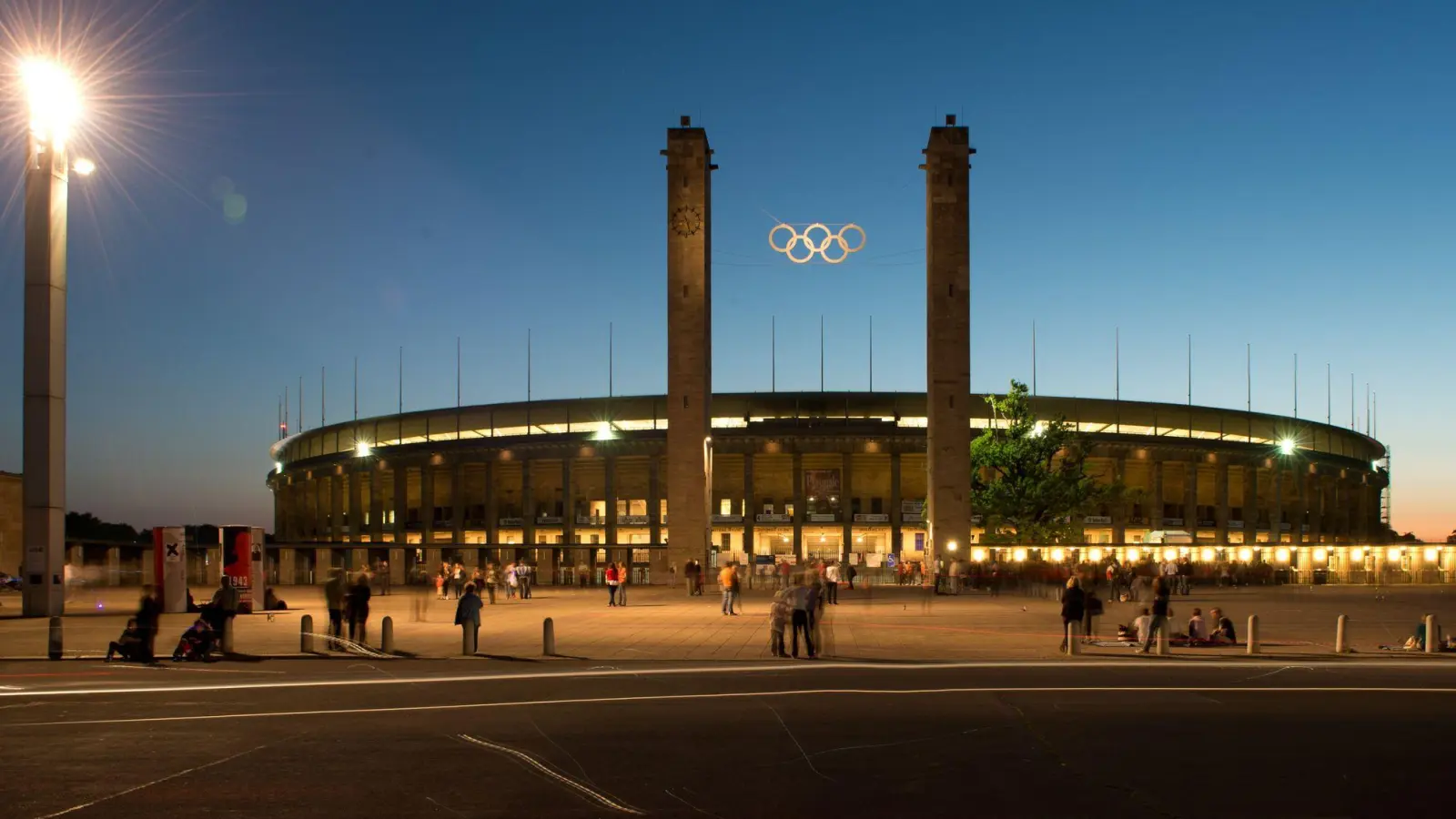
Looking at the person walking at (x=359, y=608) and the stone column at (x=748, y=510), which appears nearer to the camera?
the person walking at (x=359, y=608)

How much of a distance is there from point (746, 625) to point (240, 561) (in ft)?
57.8

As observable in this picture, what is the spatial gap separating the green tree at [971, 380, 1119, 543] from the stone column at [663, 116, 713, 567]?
61.5ft

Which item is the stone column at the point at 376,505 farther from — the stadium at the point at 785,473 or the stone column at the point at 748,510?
the stone column at the point at 748,510

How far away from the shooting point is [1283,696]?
17672mm

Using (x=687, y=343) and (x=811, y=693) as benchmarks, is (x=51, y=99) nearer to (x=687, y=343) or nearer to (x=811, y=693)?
(x=811, y=693)

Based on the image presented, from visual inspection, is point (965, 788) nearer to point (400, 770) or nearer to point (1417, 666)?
point (400, 770)

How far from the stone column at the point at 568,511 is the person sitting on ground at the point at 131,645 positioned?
7950 cm

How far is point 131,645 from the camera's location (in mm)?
23750

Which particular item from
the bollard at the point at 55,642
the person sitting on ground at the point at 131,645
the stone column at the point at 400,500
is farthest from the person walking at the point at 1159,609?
the stone column at the point at 400,500

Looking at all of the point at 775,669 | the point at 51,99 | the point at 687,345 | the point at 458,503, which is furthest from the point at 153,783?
the point at 458,503

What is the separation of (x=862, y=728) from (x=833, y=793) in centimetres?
373

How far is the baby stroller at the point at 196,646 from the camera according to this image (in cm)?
2364

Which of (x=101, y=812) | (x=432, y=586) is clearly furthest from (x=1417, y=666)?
(x=432, y=586)

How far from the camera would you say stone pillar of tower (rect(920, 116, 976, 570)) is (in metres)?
63.4
